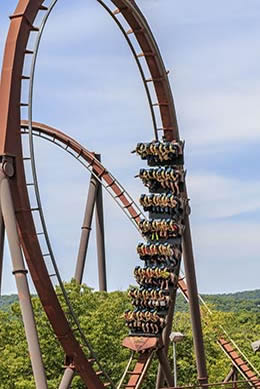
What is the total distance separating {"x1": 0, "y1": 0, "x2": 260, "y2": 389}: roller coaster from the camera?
14.1m

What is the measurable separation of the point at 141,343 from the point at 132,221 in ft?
17.6

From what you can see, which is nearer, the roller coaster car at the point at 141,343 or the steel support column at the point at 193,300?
the roller coaster car at the point at 141,343

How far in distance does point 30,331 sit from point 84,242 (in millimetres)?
10192

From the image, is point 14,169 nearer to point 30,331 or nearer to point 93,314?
point 30,331

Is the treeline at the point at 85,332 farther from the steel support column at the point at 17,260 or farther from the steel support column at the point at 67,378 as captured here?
the steel support column at the point at 17,260

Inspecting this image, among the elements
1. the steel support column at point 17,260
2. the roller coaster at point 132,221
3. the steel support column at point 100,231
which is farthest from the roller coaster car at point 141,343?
the steel support column at point 100,231

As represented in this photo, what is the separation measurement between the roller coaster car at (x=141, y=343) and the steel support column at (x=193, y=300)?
1.66 metres

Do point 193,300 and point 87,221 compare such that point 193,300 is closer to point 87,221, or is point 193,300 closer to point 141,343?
point 141,343

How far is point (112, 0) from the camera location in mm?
17719

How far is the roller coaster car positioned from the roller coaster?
1cm

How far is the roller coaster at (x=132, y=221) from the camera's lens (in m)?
14.1

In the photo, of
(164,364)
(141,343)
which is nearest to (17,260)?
(141,343)

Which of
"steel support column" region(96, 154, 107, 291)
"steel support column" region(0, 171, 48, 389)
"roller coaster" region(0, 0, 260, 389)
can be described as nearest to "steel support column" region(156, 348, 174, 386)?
"roller coaster" region(0, 0, 260, 389)

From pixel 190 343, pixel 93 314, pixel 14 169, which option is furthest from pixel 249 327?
pixel 14 169
